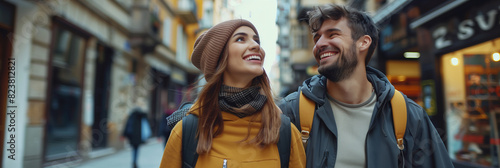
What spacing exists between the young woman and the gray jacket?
0.12 m

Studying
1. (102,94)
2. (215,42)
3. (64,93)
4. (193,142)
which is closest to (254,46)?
(215,42)

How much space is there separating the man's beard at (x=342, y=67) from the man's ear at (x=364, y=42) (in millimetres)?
92

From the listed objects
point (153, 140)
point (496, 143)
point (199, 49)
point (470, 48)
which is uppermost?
point (470, 48)

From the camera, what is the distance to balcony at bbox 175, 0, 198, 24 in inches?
702

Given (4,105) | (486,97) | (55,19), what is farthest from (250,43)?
(55,19)

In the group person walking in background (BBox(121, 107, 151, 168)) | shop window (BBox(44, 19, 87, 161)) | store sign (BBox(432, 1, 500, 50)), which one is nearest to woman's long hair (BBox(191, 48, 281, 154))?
store sign (BBox(432, 1, 500, 50))

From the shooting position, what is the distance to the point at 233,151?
5.35 ft

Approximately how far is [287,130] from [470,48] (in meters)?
5.73

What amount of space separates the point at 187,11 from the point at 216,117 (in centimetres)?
1700

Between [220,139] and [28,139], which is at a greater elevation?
[220,139]

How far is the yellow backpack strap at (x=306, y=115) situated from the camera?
6.01 feet

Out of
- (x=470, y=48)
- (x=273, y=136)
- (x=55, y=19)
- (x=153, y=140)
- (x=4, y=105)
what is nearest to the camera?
(x=273, y=136)

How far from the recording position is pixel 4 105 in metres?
4.70

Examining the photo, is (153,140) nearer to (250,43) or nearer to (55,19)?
(55,19)
